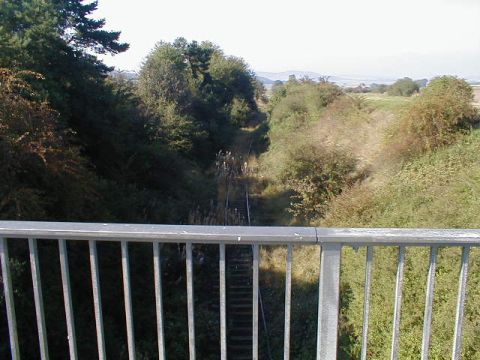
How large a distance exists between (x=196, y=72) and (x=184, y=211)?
1100 inches

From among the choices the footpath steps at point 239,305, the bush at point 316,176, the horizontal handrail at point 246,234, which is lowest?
the footpath steps at point 239,305

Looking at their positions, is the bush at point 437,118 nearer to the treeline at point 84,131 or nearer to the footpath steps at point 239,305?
the footpath steps at point 239,305

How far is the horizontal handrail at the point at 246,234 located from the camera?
195 centimetres

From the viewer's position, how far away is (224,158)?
1121 inches

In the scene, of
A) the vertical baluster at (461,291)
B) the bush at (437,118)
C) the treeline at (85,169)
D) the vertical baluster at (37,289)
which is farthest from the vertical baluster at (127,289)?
the bush at (437,118)

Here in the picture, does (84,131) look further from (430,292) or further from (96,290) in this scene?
(430,292)

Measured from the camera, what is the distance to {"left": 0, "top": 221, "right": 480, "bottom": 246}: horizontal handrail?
1.95 m

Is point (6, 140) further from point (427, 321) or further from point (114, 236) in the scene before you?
point (427, 321)

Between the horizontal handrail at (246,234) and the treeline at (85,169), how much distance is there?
5024 millimetres

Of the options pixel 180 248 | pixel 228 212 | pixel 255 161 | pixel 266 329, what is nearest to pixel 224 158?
pixel 255 161

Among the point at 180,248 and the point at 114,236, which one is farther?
the point at 180,248

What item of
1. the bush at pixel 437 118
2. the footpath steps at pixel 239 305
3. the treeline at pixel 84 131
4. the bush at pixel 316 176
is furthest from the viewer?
the bush at pixel 316 176

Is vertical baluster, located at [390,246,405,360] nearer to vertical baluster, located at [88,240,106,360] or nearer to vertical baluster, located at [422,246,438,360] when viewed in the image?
vertical baluster, located at [422,246,438,360]

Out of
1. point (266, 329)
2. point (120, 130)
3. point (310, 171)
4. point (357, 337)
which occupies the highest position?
point (120, 130)
